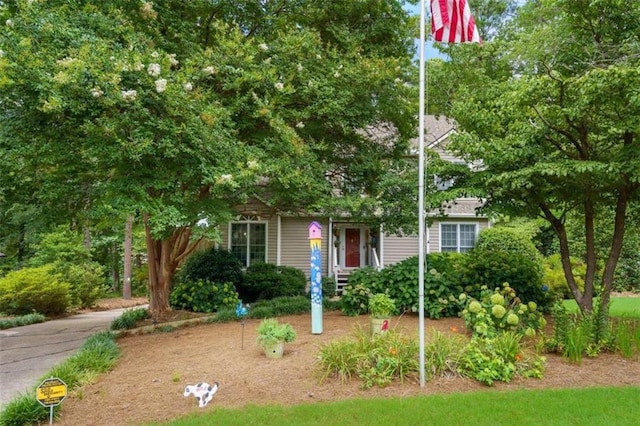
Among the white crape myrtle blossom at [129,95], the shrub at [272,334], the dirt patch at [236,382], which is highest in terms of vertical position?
the white crape myrtle blossom at [129,95]

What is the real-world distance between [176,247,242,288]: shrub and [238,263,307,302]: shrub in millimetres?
351

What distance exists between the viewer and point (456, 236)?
1738 centimetres

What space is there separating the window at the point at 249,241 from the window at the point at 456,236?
23.1 feet

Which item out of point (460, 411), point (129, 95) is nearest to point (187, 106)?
point (129, 95)

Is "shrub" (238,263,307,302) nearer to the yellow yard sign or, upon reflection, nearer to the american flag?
the yellow yard sign

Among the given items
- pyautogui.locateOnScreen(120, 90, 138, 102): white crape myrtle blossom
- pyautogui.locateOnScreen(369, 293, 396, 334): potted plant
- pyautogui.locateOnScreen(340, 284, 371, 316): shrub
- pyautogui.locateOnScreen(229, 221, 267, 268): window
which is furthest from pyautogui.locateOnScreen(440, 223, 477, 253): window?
pyautogui.locateOnScreen(120, 90, 138, 102): white crape myrtle blossom

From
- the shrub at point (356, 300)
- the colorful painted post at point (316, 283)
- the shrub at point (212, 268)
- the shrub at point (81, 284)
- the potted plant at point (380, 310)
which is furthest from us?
the shrub at point (81, 284)

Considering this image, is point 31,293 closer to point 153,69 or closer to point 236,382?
point 153,69

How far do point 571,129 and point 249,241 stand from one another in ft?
37.6

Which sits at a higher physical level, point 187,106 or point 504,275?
point 187,106

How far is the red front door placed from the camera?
687 inches

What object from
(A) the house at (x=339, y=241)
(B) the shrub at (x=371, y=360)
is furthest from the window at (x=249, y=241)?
(B) the shrub at (x=371, y=360)

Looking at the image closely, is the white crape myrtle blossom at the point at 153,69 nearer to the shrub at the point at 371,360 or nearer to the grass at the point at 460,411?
the shrub at the point at 371,360

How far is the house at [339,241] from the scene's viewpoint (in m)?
16.0
